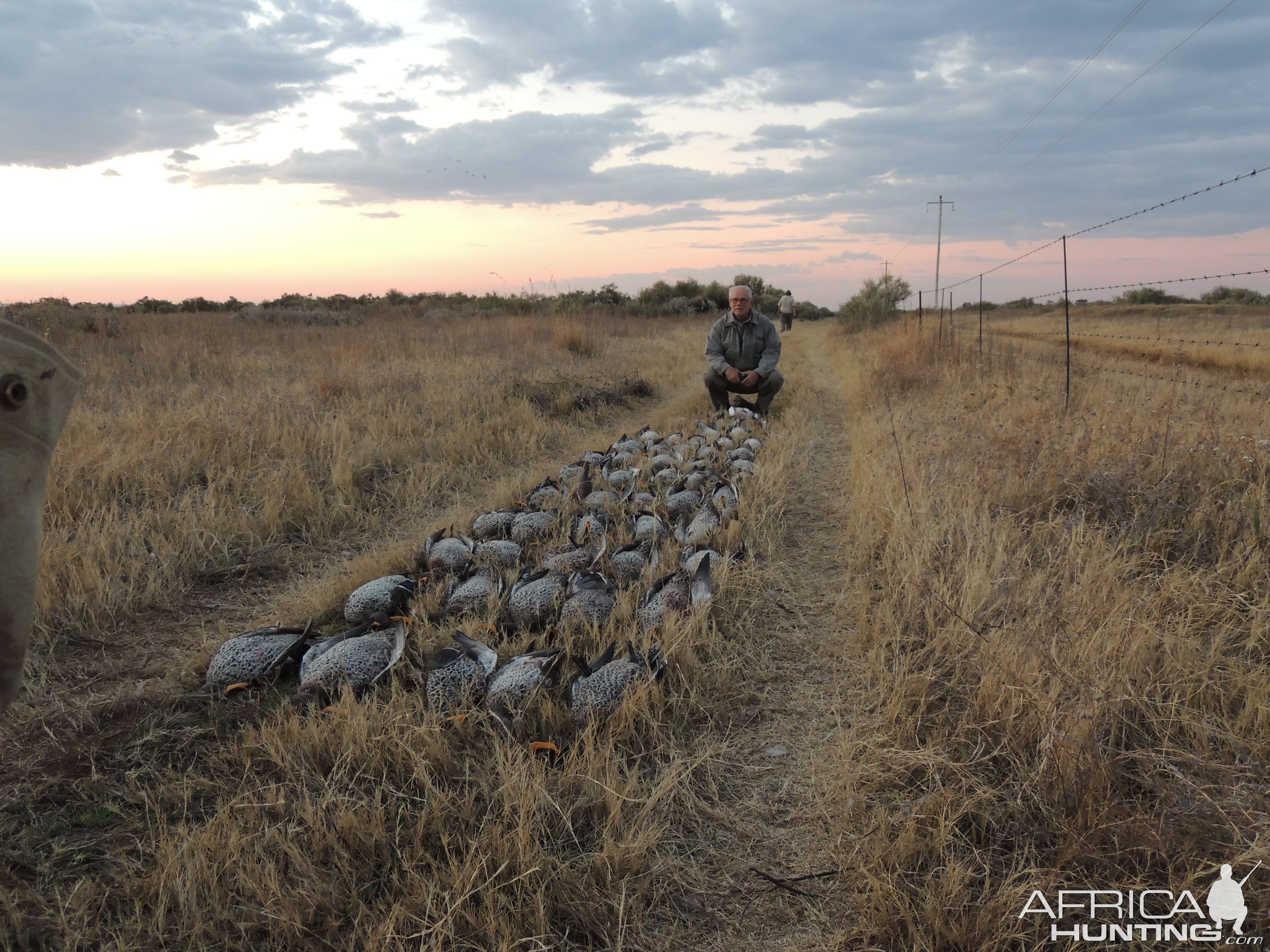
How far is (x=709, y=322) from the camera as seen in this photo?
1021 inches

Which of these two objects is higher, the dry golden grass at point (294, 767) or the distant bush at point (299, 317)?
the distant bush at point (299, 317)

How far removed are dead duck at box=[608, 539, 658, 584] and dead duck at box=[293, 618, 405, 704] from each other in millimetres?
1335

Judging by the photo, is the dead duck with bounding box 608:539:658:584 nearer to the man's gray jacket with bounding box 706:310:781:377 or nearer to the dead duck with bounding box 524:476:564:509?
the dead duck with bounding box 524:476:564:509

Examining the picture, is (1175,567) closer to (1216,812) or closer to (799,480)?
(1216,812)

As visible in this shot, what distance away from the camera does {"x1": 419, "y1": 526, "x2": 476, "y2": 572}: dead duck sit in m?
4.10

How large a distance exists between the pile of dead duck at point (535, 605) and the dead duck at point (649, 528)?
15 millimetres

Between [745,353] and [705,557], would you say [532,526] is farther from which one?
[745,353]

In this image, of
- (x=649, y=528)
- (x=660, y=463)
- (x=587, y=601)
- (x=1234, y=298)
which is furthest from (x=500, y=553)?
(x=1234, y=298)

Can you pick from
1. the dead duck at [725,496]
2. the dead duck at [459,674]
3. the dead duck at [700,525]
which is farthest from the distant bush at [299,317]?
the dead duck at [459,674]

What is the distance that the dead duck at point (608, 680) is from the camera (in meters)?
2.70

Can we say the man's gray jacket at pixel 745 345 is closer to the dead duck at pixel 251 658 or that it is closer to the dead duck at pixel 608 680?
the dead duck at pixel 608 680

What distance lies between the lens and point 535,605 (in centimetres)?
352

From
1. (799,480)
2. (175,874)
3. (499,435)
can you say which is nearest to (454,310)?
(499,435)

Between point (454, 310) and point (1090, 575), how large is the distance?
77.2 feet
